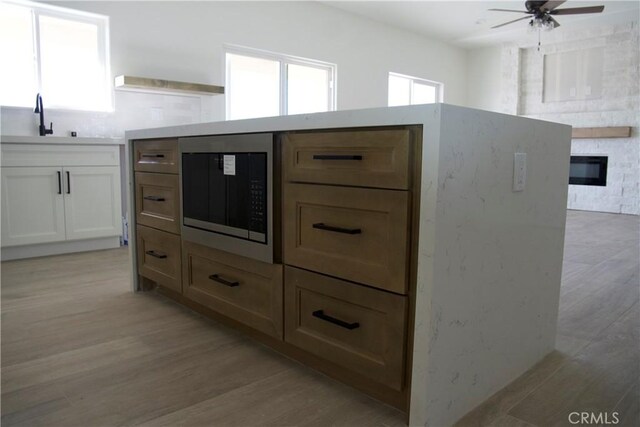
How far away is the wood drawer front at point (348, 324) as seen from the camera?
1.32 metres

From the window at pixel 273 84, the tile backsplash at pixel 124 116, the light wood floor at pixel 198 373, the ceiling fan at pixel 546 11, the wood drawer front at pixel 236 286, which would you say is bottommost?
the light wood floor at pixel 198 373

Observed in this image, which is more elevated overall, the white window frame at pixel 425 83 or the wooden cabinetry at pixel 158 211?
the white window frame at pixel 425 83

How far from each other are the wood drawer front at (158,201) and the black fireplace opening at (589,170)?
636 cm

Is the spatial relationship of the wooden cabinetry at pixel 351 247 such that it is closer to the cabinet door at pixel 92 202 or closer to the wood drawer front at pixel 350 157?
the wood drawer front at pixel 350 157

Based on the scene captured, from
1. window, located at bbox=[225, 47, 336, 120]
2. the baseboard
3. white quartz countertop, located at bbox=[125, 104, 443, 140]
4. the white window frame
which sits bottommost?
the baseboard

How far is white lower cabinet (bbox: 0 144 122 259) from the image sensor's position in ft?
11.0

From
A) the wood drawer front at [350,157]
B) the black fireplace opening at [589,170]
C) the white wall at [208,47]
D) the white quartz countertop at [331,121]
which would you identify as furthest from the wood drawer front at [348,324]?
the black fireplace opening at [589,170]

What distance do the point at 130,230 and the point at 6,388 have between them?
1.22 meters

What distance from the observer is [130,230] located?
8.64ft

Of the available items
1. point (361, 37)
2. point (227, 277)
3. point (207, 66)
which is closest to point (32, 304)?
point (227, 277)

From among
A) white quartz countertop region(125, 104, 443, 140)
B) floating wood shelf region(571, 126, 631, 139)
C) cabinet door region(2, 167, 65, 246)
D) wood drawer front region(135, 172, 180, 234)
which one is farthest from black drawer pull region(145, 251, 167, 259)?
floating wood shelf region(571, 126, 631, 139)

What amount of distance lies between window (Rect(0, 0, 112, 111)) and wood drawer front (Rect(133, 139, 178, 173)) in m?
2.12

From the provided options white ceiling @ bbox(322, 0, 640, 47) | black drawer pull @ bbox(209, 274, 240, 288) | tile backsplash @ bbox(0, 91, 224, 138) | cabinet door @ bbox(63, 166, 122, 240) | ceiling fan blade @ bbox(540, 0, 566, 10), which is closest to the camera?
black drawer pull @ bbox(209, 274, 240, 288)

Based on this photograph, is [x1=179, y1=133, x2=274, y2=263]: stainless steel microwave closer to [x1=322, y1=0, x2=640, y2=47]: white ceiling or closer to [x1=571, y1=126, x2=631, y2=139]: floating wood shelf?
[x1=322, y1=0, x2=640, y2=47]: white ceiling
